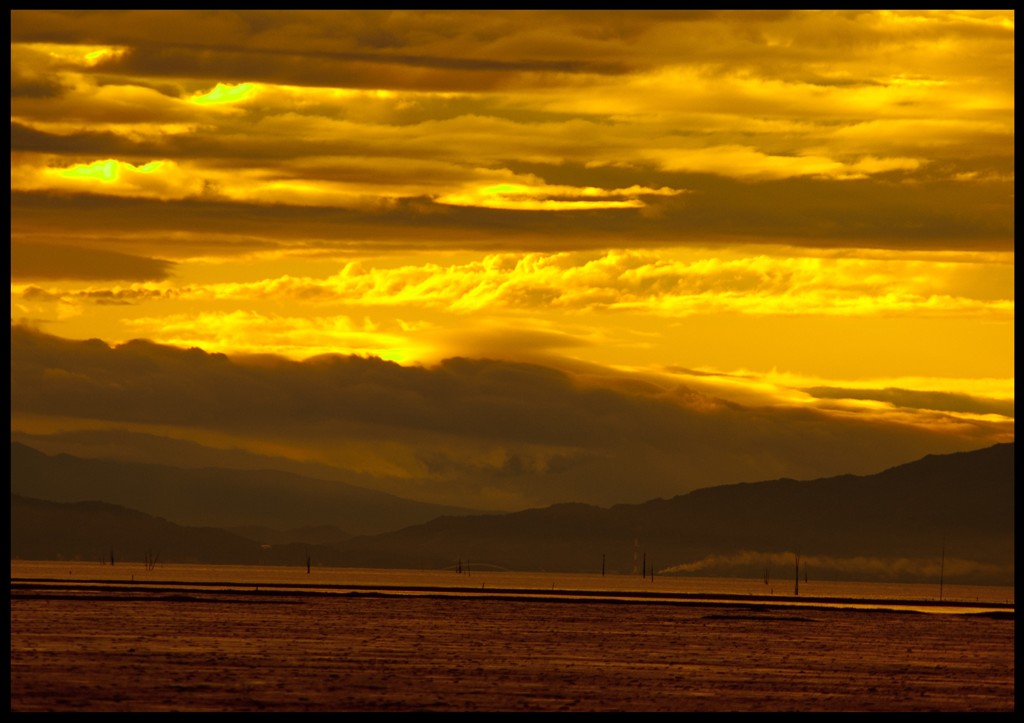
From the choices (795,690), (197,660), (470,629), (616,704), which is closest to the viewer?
(616,704)

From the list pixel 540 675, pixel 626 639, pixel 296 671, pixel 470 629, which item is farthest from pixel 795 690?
pixel 470 629

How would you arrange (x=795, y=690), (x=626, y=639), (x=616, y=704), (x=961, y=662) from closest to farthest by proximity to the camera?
(x=616, y=704) < (x=795, y=690) < (x=961, y=662) < (x=626, y=639)

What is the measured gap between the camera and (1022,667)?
108 metres

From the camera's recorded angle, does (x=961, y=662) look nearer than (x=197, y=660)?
No

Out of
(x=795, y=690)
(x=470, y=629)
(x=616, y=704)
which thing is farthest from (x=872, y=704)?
(x=470, y=629)

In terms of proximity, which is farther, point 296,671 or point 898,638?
point 898,638

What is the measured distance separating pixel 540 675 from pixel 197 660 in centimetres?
2352

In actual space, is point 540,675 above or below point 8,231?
below
